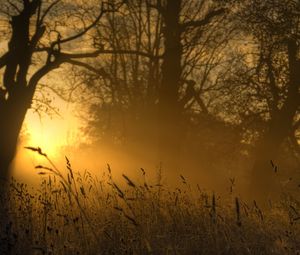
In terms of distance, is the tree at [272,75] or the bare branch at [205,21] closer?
the tree at [272,75]

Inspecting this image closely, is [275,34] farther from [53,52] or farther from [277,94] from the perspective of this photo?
[53,52]

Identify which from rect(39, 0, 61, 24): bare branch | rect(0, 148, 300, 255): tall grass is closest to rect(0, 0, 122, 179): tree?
rect(39, 0, 61, 24): bare branch

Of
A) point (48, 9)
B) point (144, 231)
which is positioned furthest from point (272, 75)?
point (144, 231)

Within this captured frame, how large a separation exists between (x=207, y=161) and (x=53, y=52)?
1006cm

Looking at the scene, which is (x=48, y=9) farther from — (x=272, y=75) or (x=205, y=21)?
(x=272, y=75)

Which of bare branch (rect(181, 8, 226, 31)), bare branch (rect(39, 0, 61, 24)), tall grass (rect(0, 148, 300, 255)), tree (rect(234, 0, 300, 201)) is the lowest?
tall grass (rect(0, 148, 300, 255))

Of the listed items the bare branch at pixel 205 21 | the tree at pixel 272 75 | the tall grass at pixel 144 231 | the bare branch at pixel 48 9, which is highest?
the bare branch at pixel 48 9

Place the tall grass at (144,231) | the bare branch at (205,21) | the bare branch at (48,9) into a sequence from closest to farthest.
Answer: the tall grass at (144,231) < the bare branch at (205,21) < the bare branch at (48,9)

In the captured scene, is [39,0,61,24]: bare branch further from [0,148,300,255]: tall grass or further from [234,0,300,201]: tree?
[0,148,300,255]: tall grass

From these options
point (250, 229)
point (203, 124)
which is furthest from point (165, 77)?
point (250, 229)

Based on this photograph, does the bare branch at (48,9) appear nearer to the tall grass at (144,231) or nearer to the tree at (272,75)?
the tree at (272,75)

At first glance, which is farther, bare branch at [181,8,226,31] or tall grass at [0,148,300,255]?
bare branch at [181,8,226,31]

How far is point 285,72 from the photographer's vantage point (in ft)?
60.1

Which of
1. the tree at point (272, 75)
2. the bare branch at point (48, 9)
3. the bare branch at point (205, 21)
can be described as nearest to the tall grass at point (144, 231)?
Result: the tree at point (272, 75)
